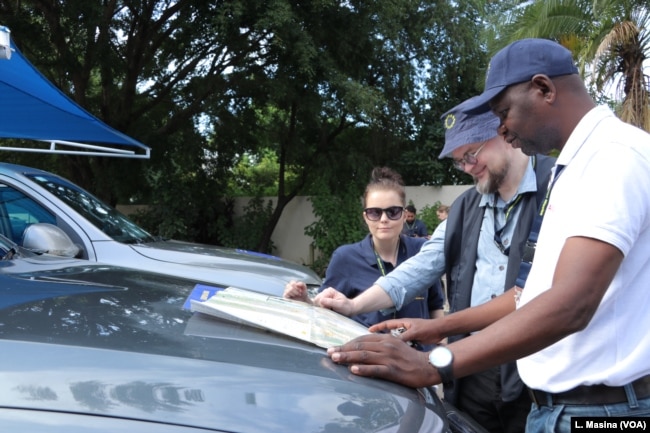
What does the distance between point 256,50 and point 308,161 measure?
3.02 metres

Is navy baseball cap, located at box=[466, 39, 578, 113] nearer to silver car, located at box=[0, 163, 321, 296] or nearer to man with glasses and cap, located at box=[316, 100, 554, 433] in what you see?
man with glasses and cap, located at box=[316, 100, 554, 433]

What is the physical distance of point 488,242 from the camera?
8.35ft

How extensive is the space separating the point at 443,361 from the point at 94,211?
441cm

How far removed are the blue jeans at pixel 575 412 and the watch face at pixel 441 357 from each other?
35 centimetres

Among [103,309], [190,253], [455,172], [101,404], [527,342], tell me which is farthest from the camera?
[455,172]

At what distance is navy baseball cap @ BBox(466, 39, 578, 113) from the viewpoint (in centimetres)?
166

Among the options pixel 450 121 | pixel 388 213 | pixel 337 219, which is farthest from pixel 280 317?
pixel 337 219

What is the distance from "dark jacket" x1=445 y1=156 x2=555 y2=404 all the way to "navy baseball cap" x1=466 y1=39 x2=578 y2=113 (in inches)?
32.0

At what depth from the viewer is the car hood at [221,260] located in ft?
16.3

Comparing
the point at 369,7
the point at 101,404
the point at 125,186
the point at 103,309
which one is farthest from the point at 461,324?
the point at 125,186

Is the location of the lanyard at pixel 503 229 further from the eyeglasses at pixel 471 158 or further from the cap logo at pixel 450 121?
the cap logo at pixel 450 121

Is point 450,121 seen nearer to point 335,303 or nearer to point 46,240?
point 335,303

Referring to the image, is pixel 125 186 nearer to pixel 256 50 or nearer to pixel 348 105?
pixel 256 50

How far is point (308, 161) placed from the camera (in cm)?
1386
